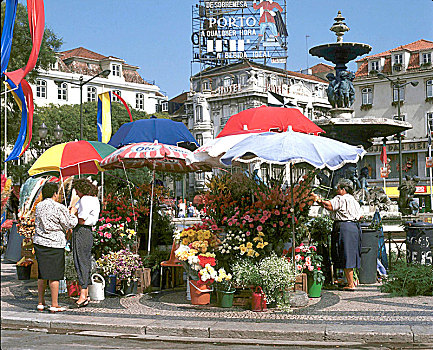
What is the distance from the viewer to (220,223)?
10.7 metres

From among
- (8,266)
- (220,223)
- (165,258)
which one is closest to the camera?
(220,223)

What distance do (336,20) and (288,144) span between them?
1050 centimetres

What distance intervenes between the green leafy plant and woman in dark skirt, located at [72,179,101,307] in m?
4.70

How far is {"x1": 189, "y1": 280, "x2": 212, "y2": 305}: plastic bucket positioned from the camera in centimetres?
1029

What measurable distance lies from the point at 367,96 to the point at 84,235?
6378 cm

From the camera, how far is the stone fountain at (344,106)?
58.3ft

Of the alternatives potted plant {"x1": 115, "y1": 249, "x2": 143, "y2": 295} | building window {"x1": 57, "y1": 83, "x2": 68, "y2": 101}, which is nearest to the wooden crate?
potted plant {"x1": 115, "y1": 249, "x2": 143, "y2": 295}

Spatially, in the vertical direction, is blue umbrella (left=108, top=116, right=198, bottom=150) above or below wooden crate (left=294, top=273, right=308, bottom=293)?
above

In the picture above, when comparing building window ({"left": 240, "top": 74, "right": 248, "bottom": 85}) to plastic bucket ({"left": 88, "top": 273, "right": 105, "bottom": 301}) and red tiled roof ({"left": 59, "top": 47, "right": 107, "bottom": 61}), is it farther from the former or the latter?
plastic bucket ({"left": 88, "top": 273, "right": 105, "bottom": 301})

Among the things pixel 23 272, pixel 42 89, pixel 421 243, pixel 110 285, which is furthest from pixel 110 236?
pixel 42 89

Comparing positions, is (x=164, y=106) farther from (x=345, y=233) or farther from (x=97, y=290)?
(x=97, y=290)

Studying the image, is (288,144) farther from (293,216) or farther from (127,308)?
(127,308)

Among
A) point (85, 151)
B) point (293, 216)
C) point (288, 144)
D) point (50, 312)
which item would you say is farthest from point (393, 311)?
point (85, 151)

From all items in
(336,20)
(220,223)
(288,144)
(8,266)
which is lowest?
(8,266)
